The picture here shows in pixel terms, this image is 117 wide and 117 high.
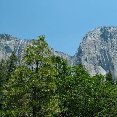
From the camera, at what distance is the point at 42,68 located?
3117cm

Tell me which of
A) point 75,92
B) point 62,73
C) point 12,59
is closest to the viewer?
point 75,92

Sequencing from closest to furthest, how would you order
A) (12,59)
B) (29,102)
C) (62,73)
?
(29,102) → (62,73) → (12,59)

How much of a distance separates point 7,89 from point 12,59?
2260 inches

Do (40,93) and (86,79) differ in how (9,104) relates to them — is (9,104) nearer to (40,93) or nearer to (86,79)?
(40,93)

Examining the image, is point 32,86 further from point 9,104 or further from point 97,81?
point 97,81

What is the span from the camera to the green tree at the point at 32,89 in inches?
1190

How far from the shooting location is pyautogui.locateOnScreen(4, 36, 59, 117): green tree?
3023 cm

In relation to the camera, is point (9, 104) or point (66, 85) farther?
point (66, 85)

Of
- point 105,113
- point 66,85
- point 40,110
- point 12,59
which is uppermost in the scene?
point 12,59

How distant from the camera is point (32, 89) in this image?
1204 inches

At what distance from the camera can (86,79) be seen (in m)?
52.3

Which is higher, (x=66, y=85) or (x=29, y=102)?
(x=66, y=85)

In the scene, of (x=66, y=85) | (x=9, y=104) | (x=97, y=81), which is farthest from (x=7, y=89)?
(x=97, y=81)

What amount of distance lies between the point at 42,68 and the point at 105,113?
22463mm
